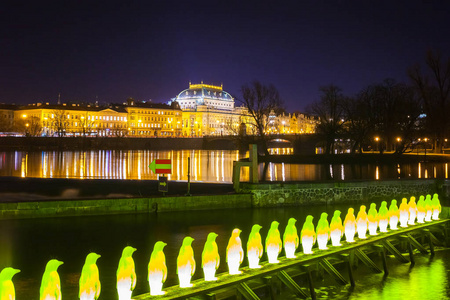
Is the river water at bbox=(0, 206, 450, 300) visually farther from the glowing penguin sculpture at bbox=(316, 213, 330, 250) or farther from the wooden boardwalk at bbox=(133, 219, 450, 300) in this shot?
the glowing penguin sculpture at bbox=(316, 213, 330, 250)

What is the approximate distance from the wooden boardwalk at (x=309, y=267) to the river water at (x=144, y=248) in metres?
0.45

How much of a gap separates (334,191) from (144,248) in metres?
12.8

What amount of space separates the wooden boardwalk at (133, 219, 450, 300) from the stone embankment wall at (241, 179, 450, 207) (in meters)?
9.48

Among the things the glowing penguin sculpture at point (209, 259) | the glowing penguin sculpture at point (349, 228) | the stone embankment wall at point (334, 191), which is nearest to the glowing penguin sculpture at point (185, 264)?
the glowing penguin sculpture at point (209, 259)

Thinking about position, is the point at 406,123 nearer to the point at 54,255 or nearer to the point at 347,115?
the point at 347,115

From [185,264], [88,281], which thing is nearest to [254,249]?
[185,264]

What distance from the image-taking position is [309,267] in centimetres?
954

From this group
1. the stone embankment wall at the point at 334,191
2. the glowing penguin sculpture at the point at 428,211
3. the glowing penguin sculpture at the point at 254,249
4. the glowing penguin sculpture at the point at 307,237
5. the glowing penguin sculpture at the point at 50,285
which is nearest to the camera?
the glowing penguin sculpture at the point at 50,285

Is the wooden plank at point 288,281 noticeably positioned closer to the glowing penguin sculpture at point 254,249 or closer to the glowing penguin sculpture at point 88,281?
the glowing penguin sculpture at point 254,249

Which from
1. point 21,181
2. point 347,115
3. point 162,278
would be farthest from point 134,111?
point 162,278

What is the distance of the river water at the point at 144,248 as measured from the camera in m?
10.6

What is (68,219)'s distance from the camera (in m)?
19.2

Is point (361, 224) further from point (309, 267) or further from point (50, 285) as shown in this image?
point (50, 285)

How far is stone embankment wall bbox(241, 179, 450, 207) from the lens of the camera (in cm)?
2358
